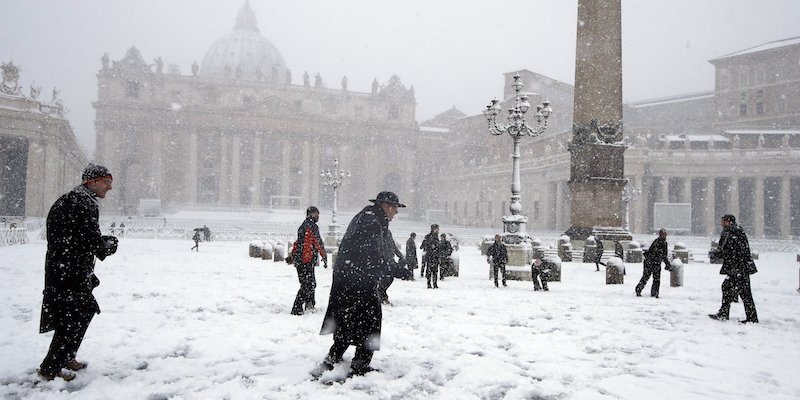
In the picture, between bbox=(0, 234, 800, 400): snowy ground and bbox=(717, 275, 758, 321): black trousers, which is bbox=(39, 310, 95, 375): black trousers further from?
bbox=(717, 275, 758, 321): black trousers

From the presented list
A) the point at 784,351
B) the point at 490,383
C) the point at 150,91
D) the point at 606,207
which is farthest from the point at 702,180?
the point at 150,91

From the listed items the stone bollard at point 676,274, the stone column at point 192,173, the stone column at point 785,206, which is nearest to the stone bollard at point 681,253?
the stone bollard at point 676,274

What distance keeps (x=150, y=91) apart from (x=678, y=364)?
69775 mm

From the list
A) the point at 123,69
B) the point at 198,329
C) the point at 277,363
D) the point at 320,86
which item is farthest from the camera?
the point at 320,86

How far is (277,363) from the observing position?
5.37 m

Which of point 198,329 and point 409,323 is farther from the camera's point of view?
point 409,323

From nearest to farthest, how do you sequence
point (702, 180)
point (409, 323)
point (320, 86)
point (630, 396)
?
point (630, 396) → point (409, 323) → point (702, 180) → point (320, 86)

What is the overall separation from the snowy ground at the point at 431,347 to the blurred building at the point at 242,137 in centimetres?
5323

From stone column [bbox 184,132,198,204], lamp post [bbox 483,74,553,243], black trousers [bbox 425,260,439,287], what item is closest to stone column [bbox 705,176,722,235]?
lamp post [bbox 483,74,553,243]

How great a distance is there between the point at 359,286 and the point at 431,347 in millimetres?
1566

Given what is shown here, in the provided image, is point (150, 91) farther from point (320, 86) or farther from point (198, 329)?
point (198, 329)

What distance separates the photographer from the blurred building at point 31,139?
120ft

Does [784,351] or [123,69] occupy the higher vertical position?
[123,69]

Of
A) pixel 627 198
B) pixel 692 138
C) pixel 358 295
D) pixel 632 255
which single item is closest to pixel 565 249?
pixel 632 255
